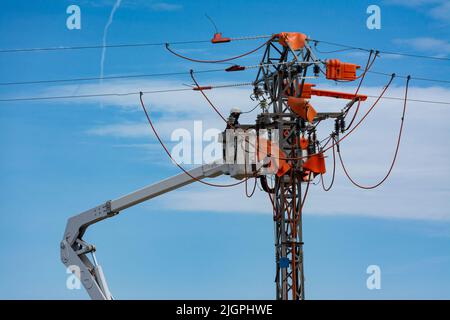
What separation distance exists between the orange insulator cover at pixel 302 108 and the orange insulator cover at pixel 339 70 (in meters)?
1.32

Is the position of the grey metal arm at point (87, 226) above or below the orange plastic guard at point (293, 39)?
below

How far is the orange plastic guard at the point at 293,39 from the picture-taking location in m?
34.2

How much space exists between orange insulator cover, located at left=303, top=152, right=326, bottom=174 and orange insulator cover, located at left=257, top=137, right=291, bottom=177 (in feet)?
2.45

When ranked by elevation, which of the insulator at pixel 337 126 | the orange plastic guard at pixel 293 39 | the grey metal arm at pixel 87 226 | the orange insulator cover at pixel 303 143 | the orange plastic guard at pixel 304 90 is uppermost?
the orange plastic guard at pixel 293 39

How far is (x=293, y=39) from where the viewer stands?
1345 inches

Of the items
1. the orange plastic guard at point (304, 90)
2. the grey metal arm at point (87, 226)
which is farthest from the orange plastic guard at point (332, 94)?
the grey metal arm at point (87, 226)

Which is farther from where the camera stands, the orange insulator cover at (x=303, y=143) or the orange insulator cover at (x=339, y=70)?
the orange insulator cover at (x=303, y=143)

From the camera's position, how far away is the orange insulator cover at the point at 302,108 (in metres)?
33.7

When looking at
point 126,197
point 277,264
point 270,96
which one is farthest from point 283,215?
point 126,197

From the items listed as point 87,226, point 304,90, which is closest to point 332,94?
point 304,90

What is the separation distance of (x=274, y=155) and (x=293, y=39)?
4441 mm

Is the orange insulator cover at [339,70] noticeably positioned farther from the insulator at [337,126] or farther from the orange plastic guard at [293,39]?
the insulator at [337,126]

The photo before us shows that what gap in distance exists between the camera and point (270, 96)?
3512 centimetres

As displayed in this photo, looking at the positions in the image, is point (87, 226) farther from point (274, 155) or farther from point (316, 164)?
point (316, 164)
